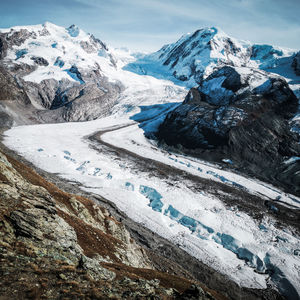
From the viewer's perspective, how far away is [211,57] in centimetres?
16750

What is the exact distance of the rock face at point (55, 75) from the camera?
95500 millimetres

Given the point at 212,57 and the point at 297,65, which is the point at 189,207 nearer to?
the point at 297,65

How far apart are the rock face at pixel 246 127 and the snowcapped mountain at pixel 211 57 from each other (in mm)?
92860

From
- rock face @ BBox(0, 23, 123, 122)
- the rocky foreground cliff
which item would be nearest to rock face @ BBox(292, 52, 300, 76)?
rock face @ BBox(0, 23, 123, 122)

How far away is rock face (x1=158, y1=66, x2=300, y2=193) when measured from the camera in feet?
150

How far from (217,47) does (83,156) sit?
181530 millimetres

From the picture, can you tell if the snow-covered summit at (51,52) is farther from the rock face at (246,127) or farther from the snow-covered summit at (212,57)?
the rock face at (246,127)

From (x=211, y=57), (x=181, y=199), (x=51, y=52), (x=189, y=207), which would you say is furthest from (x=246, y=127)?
(x=211, y=57)

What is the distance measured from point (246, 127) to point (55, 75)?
106216mm

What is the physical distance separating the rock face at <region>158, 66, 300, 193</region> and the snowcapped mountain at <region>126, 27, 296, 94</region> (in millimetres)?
92860

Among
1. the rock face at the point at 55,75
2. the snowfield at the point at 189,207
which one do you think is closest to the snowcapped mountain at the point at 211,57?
the rock face at the point at 55,75

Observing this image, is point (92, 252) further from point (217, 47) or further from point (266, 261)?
point (217, 47)

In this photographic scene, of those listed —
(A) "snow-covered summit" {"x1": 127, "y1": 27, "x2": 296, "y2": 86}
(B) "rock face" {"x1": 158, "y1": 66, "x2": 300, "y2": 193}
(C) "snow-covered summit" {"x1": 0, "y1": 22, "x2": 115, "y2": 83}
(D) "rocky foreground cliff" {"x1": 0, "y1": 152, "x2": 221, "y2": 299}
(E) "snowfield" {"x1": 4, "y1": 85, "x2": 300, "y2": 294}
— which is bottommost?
(E) "snowfield" {"x1": 4, "y1": 85, "x2": 300, "y2": 294}

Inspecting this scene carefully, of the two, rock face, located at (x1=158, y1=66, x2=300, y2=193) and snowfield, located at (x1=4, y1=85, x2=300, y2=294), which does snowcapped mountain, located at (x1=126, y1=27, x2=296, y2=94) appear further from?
snowfield, located at (x1=4, y1=85, x2=300, y2=294)
